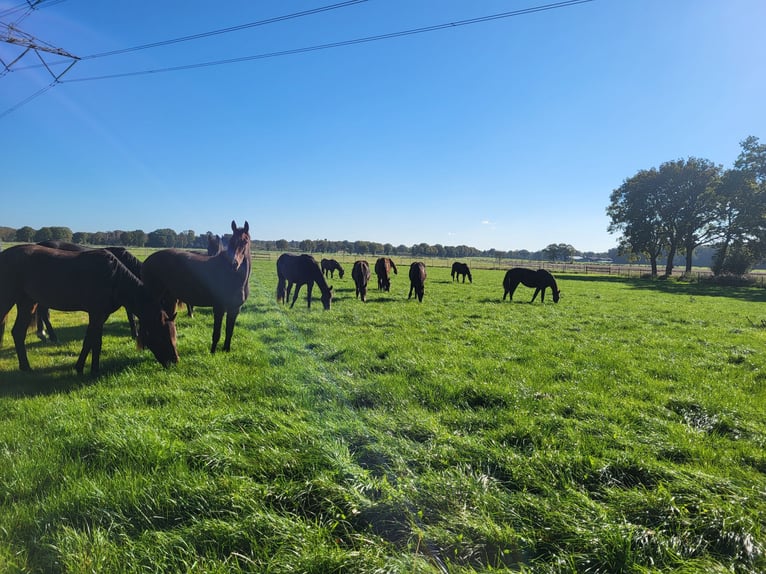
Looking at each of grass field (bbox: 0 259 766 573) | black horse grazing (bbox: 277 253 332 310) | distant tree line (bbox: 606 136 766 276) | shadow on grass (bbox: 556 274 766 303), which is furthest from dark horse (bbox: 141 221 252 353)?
distant tree line (bbox: 606 136 766 276)

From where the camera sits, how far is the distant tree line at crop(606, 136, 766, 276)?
37.0m

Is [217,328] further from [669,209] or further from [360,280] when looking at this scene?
[669,209]

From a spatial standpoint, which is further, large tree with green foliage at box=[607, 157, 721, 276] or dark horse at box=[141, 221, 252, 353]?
large tree with green foliage at box=[607, 157, 721, 276]

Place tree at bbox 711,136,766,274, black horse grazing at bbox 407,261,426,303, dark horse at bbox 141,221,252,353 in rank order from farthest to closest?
tree at bbox 711,136,766,274 → black horse grazing at bbox 407,261,426,303 → dark horse at bbox 141,221,252,353

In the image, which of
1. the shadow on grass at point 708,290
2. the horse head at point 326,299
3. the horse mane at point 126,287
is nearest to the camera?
the horse mane at point 126,287

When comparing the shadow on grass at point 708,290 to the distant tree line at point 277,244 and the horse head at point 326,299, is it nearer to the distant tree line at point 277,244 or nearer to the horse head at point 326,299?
the horse head at point 326,299

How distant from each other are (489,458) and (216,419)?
10.0 ft

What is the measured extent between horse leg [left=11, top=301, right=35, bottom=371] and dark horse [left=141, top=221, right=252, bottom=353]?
6.00 ft

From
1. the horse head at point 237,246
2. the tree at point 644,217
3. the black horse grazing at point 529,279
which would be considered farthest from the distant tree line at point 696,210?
the horse head at point 237,246

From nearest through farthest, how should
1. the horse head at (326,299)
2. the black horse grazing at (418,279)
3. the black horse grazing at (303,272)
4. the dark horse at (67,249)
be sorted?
the dark horse at (67,249) < the horse head at (326,299) < the black horse grazing at (303,272) < the black horse grazing at (418,279)

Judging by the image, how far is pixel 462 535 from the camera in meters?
2.29

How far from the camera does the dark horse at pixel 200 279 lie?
7.01m

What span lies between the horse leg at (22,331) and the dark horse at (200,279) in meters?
1.83

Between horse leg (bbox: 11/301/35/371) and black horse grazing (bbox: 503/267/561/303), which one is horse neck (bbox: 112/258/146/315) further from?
black horse grazing (bbox: 503/267/561/303)
